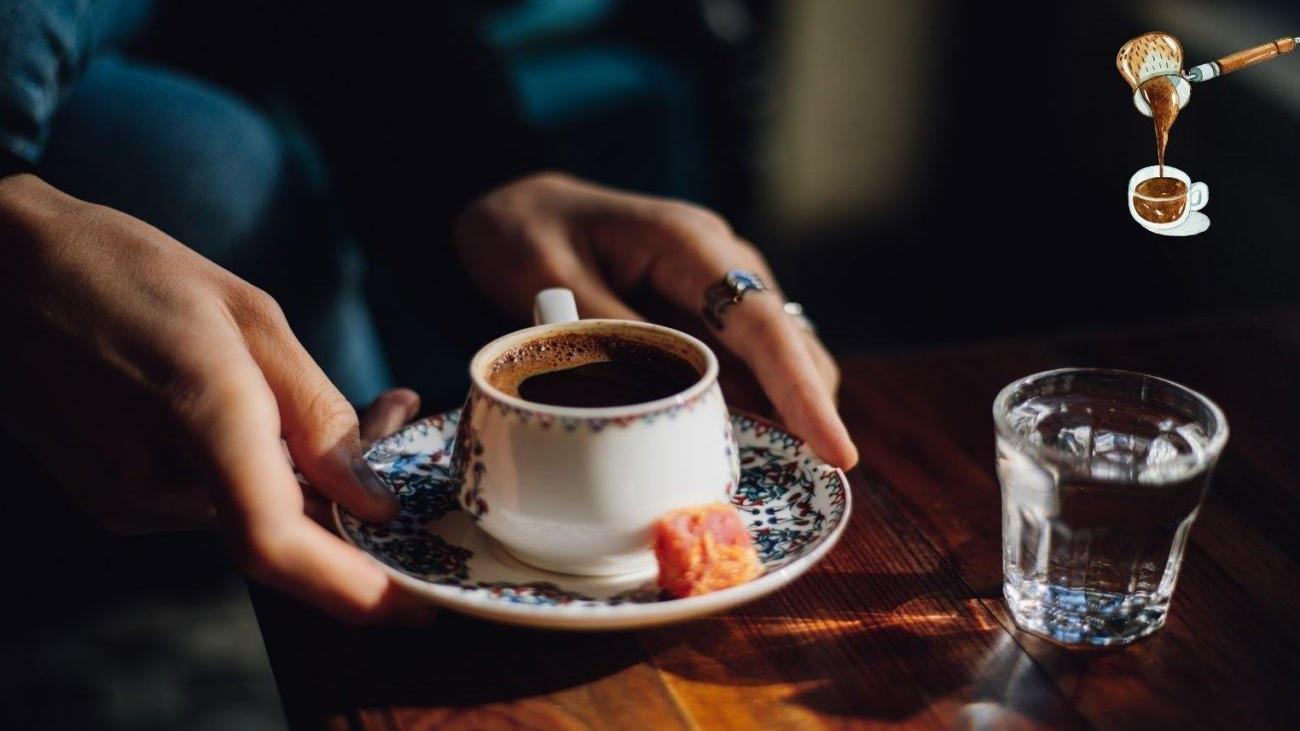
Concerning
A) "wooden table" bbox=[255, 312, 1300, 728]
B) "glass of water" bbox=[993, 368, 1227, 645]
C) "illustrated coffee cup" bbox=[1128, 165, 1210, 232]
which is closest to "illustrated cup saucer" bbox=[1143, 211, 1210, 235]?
"illustrated coffee cup" bbox=[1128, 165, 1210, 232]

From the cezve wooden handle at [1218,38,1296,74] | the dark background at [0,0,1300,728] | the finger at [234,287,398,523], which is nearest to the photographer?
the cezve wooden handle at [1218,38,1296,74]

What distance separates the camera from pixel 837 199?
2848mm

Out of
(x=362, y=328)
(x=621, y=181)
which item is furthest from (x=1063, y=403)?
(x=621, y=181)

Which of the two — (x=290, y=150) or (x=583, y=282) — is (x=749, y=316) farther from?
(x=290, y=150)

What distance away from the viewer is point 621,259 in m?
1.03

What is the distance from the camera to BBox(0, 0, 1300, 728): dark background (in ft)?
5.05

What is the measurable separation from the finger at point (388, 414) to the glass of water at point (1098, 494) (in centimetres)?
40

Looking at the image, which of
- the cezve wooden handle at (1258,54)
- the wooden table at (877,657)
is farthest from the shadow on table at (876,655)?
the cezve wooden handle at (1258,54)

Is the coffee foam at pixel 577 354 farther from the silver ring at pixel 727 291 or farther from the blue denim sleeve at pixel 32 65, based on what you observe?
the blue denim sleeve at pixel 32 65

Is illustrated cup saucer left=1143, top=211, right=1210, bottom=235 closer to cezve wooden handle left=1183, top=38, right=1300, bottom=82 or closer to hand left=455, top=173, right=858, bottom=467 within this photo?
cezve wooden handle left=1183, top=38, right=1300, bottom=82

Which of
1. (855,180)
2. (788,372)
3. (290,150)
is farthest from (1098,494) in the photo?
(855,180)

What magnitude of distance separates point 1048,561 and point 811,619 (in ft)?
0.45

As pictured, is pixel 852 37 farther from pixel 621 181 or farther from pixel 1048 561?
pixel 1048 561

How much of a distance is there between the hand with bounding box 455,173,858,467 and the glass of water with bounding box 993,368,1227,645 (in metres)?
0.18
